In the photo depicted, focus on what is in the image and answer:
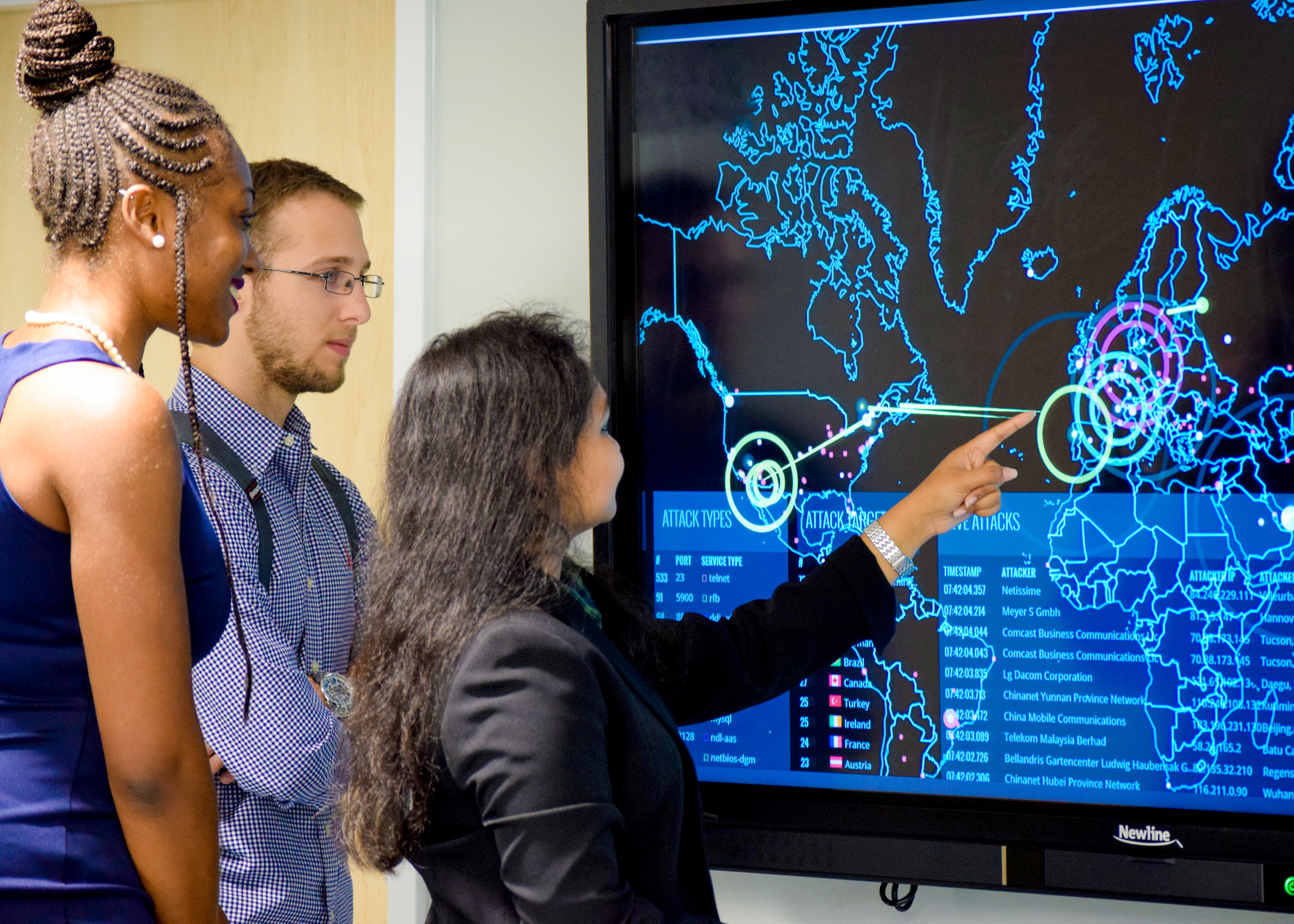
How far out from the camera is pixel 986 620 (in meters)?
1.71

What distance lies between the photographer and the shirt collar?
1.66 metres

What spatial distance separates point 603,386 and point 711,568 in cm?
38

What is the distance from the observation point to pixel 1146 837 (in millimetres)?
1628

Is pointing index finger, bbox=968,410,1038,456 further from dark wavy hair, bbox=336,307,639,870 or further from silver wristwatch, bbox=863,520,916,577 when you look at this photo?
dark wavy hair, bbox=336,307,639,870

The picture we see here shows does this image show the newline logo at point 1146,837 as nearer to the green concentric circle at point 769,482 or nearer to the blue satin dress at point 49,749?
the green concentric circle at point 769,482

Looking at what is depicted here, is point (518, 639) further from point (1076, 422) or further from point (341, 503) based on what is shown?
point (1076, 422)

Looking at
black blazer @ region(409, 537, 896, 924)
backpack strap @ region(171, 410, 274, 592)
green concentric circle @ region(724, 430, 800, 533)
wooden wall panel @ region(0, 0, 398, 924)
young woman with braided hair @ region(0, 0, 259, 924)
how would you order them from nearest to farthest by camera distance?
1. young woman with braided hair @ region(0, 0, 259, 924)
2. black blazer @ region(409, 537, 896, 924)
3. backpack strap @ region(171, 410, 274, 592)
4. green concentric circle @ region(724, 430, 800, 533)
5. wooden wall panel @ region(0, 0, 398, 924)

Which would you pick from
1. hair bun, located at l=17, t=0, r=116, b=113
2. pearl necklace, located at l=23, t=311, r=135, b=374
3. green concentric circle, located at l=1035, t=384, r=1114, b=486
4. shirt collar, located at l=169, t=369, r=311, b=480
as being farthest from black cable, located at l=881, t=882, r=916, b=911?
hair bun, located at l=17, t=0, r=116, b=113

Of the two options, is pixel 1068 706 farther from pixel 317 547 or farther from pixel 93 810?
pixel 93 810

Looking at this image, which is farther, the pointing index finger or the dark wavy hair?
the pointing index finger

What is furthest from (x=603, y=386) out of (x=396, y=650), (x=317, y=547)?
(x=396, y=650)

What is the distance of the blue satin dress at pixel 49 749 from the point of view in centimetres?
91

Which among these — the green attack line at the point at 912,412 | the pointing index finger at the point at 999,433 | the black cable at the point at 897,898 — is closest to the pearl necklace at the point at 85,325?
the green attack line at the point at 912,412

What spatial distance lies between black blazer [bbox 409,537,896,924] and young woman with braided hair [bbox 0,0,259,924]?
0.29 m
